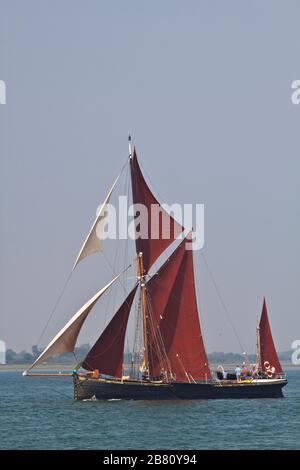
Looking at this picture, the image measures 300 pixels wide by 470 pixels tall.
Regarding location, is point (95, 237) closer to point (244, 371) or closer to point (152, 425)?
point (152, 425)

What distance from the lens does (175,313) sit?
3000 inches

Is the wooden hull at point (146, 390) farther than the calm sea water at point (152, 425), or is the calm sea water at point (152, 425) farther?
the wooden hull at point (146, 390)

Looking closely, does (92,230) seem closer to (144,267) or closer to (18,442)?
(144,267)

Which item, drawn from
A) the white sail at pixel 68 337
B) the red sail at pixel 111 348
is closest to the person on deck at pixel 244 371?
the red sail at pixel 111 348

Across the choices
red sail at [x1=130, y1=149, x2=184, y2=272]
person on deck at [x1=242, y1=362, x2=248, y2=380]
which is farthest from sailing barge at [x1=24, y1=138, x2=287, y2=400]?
person on deck at [x1=242, y1=362, x2=248, y2=380]

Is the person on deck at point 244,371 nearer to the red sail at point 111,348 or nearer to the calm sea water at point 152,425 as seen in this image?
the calm sea water at point 152,425

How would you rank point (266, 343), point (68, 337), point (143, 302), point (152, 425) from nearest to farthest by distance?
point (152, 425)
point (68, 337)
point (143, 302)
point (266, 343)

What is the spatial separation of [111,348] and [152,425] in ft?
40.5

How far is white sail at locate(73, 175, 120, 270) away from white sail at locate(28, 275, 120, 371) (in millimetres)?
3190

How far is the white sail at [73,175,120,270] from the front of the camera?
2790 inches

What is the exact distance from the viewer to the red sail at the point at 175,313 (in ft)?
250

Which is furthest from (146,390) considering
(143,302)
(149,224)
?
(149,224)

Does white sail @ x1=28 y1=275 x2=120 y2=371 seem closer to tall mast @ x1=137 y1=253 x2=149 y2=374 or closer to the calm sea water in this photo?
the calm sea water

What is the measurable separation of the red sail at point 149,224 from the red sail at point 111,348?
4.36 metres
